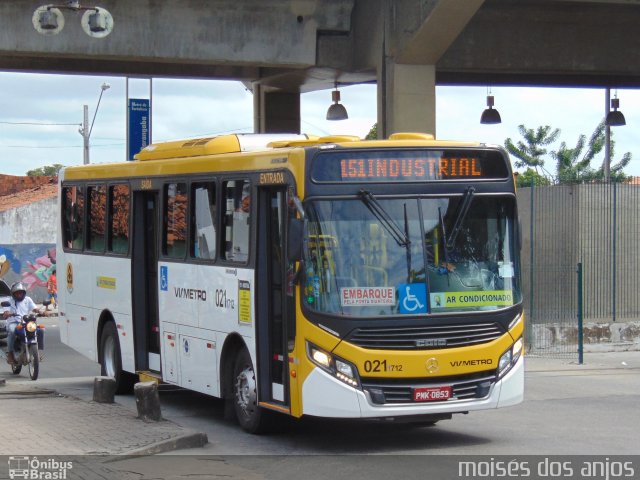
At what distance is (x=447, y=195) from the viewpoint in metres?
11.8

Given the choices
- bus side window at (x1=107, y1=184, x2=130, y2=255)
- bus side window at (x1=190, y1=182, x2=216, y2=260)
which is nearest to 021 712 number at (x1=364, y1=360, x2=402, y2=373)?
bus side window at (x1=190, y1=182, x2=216, y2=260)

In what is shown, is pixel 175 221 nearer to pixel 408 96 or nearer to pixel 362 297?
pixel 362 297

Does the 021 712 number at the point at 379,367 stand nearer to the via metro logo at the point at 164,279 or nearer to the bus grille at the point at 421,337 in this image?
the bus grille at the point at 421,337

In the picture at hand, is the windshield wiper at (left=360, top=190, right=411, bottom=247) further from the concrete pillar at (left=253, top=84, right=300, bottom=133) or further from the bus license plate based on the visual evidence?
the concrete pillar at (left=253, top=84, right=300, bottom=133)

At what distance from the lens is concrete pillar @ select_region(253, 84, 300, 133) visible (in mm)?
27469

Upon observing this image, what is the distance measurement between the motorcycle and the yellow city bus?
5701mm

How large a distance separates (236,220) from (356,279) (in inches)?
84.4

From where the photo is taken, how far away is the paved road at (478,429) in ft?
38.3

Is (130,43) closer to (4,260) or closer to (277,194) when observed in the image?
(277,194)

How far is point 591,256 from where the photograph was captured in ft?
77.6

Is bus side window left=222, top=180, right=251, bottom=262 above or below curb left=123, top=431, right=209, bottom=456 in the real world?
above

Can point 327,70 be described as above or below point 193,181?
above

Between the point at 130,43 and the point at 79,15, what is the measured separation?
1022mm

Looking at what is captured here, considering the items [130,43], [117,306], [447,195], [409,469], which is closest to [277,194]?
[447,195]
